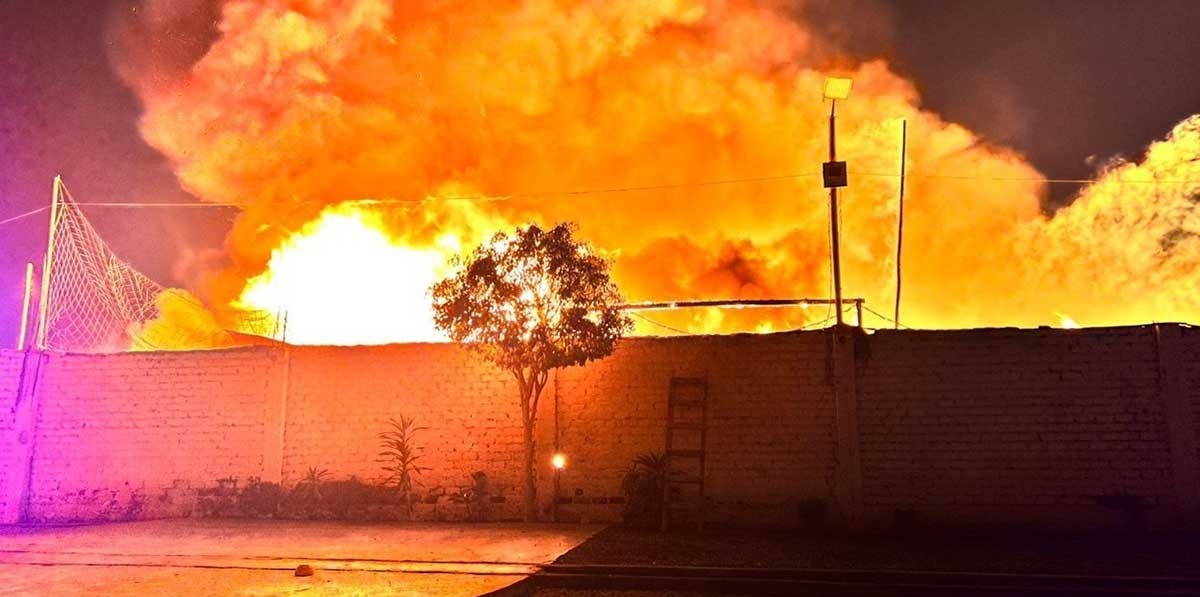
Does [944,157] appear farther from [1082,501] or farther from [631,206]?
[1082,501]

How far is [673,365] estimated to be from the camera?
462 inches

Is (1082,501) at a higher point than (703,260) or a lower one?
lower

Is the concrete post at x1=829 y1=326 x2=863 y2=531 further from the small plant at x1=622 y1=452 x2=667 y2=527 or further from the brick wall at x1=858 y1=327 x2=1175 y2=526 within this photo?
the small plant at x1=622 y1=452 x2=667 y2=527

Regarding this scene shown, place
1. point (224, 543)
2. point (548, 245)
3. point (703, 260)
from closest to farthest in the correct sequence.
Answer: point (224, 543) → point (548, 245) → point (703, 260)

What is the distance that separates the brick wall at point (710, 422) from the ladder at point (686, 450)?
18 centimetres

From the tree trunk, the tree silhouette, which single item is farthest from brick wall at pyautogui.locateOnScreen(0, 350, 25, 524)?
the tree trunk

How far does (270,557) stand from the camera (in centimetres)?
878

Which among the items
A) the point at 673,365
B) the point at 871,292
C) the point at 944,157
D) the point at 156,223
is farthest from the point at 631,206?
the point at 156,223

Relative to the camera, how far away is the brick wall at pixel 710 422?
1050 centimetres

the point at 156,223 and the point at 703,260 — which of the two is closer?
the point at 156,223

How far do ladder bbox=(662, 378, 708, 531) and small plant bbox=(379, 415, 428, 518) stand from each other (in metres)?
3.85

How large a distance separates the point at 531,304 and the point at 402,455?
11.2 ft

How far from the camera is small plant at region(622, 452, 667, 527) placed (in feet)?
35.9

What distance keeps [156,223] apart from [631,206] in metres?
13.7
